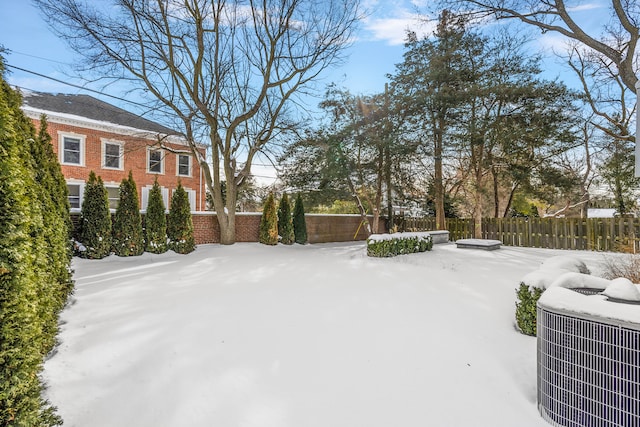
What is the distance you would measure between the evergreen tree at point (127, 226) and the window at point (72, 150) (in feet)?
24.3

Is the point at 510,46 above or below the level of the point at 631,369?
above

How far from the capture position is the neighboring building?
44.7ft

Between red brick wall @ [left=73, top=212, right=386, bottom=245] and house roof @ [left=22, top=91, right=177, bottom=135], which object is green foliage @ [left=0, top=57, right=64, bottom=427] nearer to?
red brick wall @ [left=73, top=212, right=386, bottom=245]

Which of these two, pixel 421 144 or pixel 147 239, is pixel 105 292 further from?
pixel 421 144

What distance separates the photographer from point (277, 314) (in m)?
4.04

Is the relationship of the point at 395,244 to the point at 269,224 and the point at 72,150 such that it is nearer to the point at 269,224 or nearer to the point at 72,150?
the point at 269,224

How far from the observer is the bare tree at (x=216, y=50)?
9555mm

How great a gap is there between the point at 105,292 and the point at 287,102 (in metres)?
9.31

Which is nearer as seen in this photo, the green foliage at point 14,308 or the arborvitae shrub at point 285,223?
the green foliage at point 14,308

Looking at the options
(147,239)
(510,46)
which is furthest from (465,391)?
(510,46)

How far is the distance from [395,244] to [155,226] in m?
6.89

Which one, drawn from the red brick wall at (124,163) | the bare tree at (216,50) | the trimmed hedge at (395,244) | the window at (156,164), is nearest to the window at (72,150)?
the red brick wall at (124,163)

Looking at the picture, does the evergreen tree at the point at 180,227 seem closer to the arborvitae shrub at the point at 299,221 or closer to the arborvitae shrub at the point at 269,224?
the arborvitae shrub at the point at 269,224

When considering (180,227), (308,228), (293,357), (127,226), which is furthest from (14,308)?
(308,228)
